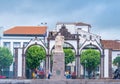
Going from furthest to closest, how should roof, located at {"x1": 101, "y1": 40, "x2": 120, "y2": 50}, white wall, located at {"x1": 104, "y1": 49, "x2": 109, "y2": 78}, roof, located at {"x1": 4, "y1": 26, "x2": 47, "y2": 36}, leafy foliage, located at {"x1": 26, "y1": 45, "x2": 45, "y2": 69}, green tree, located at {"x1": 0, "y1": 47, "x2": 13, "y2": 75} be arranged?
1. roof, located at {"x1": 101, "y1": 40, "x2": 120, "y2": 50}
2. roof, located at {"x1": 4, "y1": 26, "x2": 47, "y2": 36}
3. green tree, located at {"x1": 0, "y1": 47, "x2": 13, "y2": 75}
4. leafy foliage, located at {"x1": 26, "y1": 45, "x2": 45, "y2": 69}
5. white wall, located at {"x1": 104, "y1": 49, "x2": 109, "y2": 78}

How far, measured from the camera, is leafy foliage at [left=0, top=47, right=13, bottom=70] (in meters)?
82.8

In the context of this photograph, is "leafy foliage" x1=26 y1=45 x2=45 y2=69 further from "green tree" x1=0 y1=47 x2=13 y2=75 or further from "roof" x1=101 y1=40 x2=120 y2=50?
"roof" x1=101 y1=40 x2=120 y2=50

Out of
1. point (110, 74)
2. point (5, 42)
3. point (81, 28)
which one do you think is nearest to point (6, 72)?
point (5, 42)

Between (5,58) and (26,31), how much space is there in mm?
12148

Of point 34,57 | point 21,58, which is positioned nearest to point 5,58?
point 34,57

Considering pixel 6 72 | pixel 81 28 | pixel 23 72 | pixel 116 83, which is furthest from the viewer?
pixel 81 28

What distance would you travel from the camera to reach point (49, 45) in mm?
79188

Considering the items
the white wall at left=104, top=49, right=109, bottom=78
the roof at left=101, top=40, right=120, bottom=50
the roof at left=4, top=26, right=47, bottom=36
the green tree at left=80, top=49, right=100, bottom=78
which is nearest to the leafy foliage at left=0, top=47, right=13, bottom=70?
the roof at left=4, top=26, right=47, bottom=36

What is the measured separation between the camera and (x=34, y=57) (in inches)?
3263

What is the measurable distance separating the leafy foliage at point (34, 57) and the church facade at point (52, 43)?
148 centimetres

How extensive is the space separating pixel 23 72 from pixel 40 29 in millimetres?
18568

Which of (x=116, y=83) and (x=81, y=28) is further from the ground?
(x=81, y=28)

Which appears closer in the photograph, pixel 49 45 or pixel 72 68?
pixel 49 45

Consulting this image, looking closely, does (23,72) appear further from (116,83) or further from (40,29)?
(116,83)
